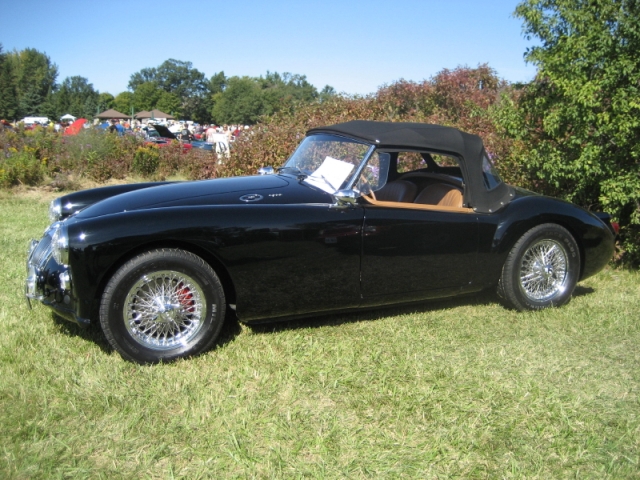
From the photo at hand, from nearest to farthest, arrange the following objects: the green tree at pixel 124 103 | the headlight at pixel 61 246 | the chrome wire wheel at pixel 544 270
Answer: the headlight at pixel 61 246, the chrome wire wheel at pixel 544 270, the green tree at pixel 124 103

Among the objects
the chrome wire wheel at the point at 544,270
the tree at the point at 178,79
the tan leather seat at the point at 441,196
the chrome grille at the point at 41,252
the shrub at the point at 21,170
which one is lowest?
the chrome wire wheel at the point at 544,270

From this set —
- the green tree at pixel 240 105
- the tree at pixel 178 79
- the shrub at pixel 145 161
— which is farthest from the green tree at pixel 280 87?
the shrub at pixel 145 161

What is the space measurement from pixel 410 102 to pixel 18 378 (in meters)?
11.0

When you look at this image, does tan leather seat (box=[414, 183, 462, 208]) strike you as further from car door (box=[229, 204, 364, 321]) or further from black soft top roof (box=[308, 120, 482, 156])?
car door (box=[229, 204, 364, 321])

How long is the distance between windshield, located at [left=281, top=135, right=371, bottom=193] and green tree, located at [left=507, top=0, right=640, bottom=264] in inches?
108

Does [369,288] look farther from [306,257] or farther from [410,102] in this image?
[410,102]

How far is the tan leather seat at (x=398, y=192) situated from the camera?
189 inches

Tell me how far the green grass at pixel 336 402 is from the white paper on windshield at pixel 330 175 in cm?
108

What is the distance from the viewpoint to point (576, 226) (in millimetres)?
4961

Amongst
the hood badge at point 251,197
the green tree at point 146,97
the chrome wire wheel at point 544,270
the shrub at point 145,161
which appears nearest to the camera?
the hood badge at point 251,197

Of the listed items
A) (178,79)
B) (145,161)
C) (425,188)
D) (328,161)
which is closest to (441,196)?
(425,188)

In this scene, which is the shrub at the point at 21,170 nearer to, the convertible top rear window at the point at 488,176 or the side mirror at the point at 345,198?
the side mirror at the point at 345,198

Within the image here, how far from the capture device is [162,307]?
364 centimetres

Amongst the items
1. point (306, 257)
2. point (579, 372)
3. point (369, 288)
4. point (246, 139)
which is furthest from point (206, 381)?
point (246, 139)
